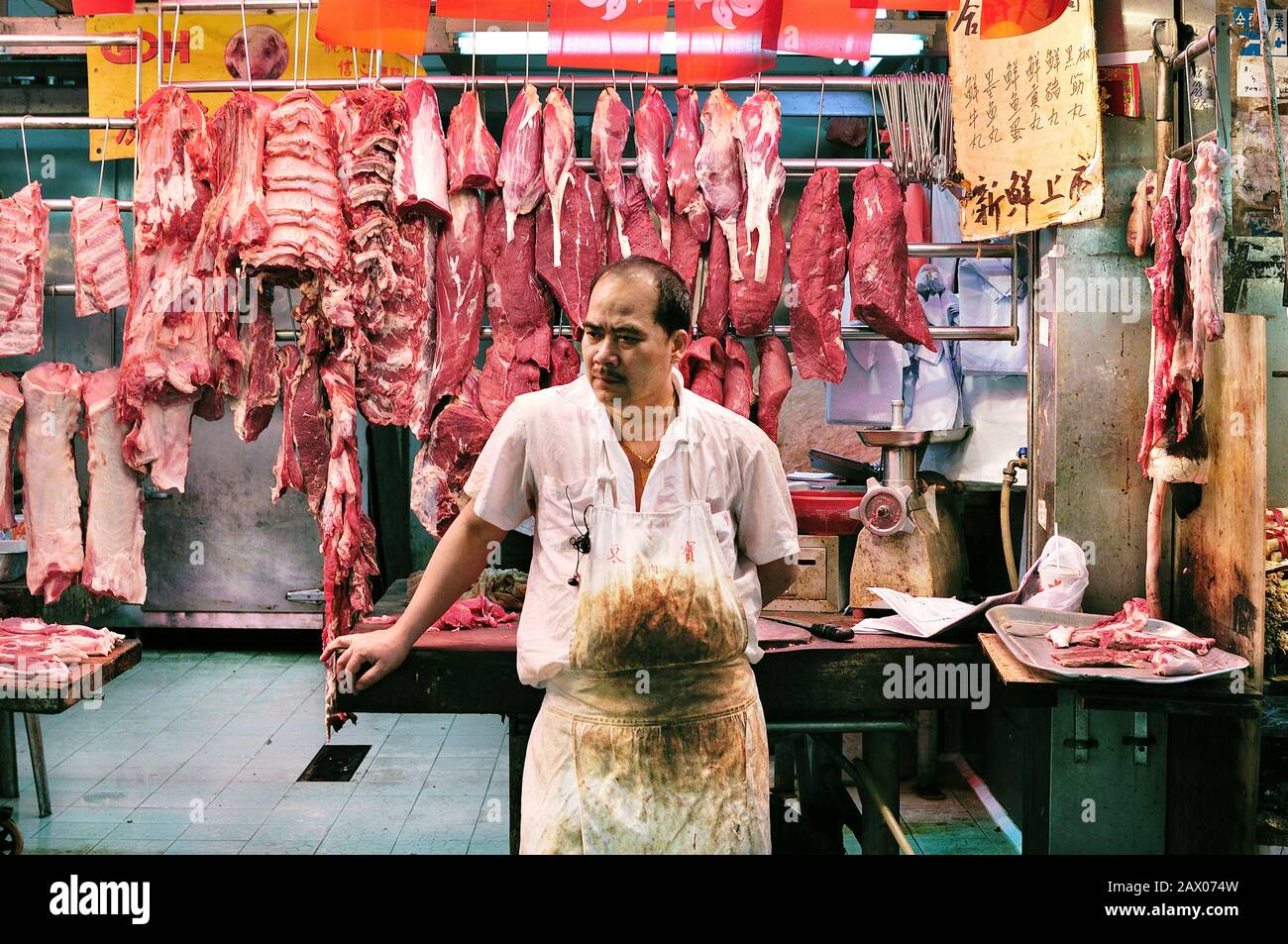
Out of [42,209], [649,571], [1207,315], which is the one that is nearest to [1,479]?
[42,209]

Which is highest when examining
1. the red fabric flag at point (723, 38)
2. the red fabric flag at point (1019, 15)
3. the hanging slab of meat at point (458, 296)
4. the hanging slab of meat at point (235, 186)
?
the red fabric flag at point (723, 38)

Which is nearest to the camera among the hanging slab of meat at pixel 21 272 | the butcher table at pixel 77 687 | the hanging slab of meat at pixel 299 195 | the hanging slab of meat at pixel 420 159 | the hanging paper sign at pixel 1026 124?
the butcher table at pixel 77 687

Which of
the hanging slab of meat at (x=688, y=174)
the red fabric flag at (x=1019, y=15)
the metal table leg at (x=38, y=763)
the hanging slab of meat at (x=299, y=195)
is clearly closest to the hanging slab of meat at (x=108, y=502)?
the hanging slab of meat at (x=299, y=195)

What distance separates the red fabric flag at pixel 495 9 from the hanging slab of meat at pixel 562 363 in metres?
1.26

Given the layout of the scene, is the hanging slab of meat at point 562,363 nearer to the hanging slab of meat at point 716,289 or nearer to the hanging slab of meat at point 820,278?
the hanging slab of meat at point 716,289

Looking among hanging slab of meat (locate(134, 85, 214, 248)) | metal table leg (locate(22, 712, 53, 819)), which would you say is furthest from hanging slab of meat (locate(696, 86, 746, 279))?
metal table leg (locate(22, 712, 53, 819))

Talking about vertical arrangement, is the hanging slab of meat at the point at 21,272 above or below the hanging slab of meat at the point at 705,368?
above

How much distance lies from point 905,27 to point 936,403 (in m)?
2.39

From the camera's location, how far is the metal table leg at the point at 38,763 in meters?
5.26

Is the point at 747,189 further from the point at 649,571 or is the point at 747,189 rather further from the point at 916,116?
the point at 649,571

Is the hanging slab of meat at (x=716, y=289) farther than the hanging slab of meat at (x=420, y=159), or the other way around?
the hanging slab of meat at (x=716, y=289)

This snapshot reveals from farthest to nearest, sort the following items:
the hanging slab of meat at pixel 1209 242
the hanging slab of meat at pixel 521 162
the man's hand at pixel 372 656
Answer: the hanging slab of meat at pixel 521 162, the hanging slab of meat at pixel 1209 242, the man's hand at pixel 372 656

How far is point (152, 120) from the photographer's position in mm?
4520

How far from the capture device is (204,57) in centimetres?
606
